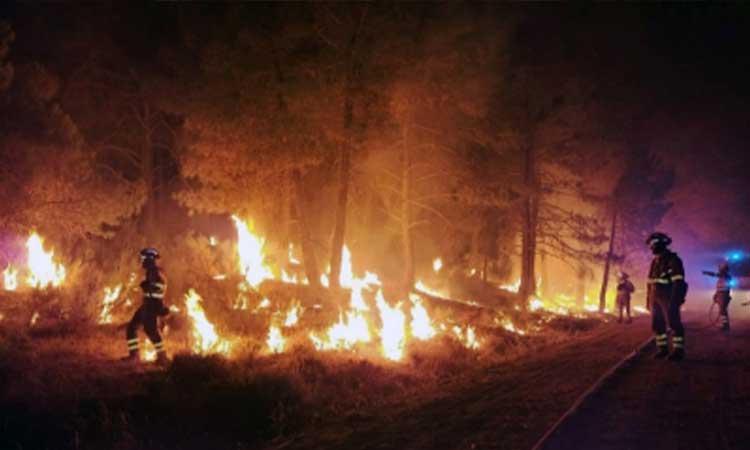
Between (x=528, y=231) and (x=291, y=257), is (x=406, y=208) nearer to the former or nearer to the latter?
(x=291, y=257)

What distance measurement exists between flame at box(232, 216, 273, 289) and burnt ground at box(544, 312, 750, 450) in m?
11.4

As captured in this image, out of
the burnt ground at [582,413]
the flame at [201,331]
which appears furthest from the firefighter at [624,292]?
the flame at [201,331]

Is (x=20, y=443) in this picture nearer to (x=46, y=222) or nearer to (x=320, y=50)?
(x=46, y=222)

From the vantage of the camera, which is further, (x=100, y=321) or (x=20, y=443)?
(x=100, y=321)

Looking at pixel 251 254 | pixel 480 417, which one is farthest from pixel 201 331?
pixel 480 417

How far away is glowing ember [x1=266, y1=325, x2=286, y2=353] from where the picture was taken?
13.7 meters

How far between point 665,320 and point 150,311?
31.7 ft

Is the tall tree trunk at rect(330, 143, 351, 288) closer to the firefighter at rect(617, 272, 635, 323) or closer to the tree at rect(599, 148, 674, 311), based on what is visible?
the firefighter at rect(617, 272, 635, 323)

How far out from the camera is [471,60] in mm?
17938

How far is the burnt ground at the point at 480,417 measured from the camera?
7.59 metres

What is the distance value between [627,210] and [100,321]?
24788mm

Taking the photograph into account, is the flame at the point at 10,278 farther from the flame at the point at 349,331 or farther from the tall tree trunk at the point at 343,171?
the flame at the point at 349,331

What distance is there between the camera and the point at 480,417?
8.44 metres

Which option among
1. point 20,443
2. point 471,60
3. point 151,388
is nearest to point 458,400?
point 151,388
